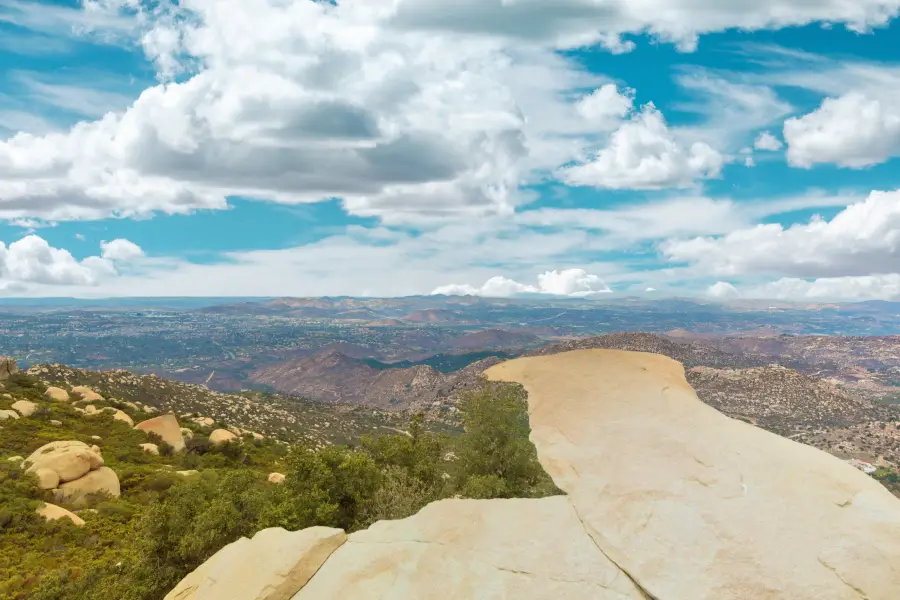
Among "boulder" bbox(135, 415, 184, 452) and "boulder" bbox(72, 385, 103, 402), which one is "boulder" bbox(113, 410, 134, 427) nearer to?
"boulder" bbox(135, 415, 184, 452)

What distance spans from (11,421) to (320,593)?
7438cm

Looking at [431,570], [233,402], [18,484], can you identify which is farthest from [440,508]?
[233,402]

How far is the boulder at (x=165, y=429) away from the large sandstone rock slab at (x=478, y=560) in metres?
71.0

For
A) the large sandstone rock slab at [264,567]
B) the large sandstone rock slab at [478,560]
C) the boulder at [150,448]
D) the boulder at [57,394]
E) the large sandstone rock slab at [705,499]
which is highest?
the large sandstone rock slab at [705,499]

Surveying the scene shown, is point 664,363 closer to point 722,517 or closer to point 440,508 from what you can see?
point 722,517

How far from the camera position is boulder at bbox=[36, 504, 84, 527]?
127ft

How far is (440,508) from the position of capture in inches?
595

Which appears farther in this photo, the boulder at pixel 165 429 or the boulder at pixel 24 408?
the boulder at pixel 165 429

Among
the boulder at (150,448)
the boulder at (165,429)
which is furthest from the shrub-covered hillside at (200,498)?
the boulder at (165,429)

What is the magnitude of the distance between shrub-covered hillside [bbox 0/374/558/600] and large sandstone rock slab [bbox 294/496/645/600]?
54.0ft

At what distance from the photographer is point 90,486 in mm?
46375

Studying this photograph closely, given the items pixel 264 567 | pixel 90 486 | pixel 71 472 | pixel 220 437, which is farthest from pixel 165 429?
pixel 264 567

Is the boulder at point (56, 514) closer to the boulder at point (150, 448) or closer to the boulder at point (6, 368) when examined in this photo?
the boulder at point (150, 448)

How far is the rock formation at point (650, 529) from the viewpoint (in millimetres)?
10781
